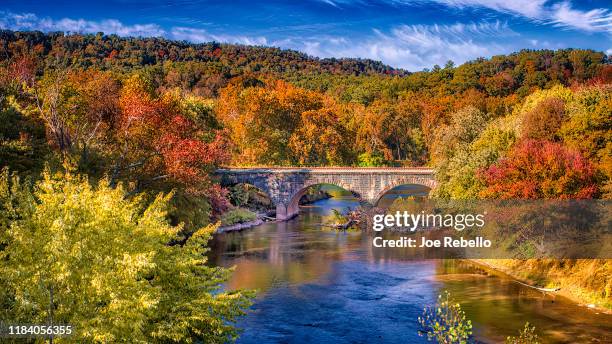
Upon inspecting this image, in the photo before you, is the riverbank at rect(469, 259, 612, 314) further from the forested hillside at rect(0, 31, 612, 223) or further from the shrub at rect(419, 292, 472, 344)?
the shrub at rect(419, 292, 472, 344)

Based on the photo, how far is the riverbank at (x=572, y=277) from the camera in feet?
109

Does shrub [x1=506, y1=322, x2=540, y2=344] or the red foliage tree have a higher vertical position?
the red foliage tree

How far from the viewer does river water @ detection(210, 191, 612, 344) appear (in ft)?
96.1

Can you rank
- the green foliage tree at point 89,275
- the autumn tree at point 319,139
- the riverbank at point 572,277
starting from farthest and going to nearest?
the autumn tree at point 319,139, the riverbank at point 572,277, the green foliage tree at point 89,275

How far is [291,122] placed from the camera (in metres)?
91.4

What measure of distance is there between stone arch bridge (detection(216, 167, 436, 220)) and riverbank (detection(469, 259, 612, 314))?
84.9 ft

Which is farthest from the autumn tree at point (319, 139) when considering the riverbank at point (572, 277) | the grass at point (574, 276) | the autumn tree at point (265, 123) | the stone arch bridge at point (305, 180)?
the grass at point (574, 276)

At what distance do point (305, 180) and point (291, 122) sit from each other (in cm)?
2359

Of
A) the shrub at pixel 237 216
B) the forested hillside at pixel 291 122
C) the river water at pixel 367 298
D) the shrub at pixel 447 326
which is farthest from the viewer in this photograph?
the shrub at pixel 237 216

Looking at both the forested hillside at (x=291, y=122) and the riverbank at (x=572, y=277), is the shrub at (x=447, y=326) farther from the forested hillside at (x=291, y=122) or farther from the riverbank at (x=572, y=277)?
the forested hillside at (x=291, y=122)

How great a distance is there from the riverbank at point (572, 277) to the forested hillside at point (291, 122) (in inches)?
171

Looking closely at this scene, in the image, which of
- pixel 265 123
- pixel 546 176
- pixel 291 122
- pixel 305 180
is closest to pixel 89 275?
pixel 546 176

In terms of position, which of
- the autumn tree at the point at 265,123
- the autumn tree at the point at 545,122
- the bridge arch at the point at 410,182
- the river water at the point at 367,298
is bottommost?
the river water at the point at 367,298

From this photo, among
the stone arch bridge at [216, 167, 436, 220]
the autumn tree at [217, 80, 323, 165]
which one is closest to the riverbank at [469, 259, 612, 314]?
the stone arch bridge at [216, 167, 436, 220]
